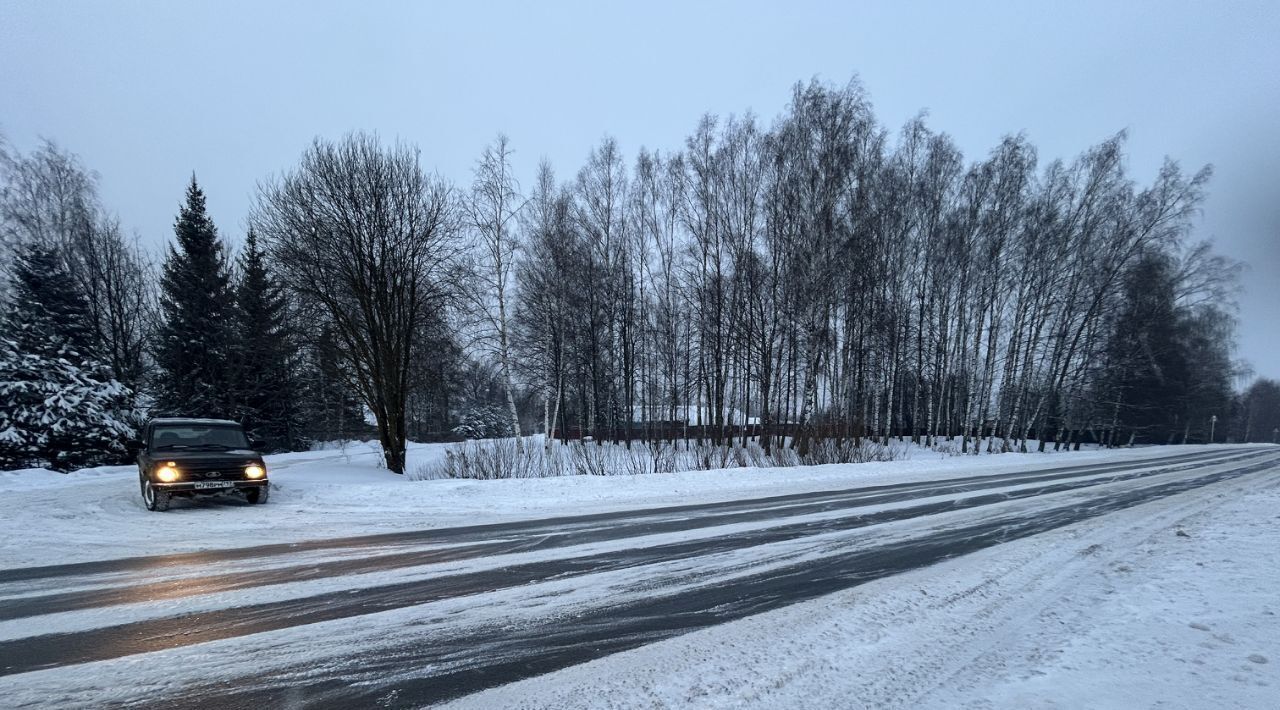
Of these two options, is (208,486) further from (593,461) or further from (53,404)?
(53,404)

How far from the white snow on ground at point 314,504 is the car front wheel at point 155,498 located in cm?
17

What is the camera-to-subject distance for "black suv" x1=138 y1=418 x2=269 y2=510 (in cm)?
980

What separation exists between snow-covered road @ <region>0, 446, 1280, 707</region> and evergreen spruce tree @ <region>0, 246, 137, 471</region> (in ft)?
54.1

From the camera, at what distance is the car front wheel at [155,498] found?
9.76 meters

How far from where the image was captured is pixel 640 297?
34.3 metres

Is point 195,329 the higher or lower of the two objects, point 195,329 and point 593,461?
the higher

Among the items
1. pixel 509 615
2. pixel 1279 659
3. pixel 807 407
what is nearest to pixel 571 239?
pixel 807 407

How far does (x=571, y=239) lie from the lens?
29.7 meters

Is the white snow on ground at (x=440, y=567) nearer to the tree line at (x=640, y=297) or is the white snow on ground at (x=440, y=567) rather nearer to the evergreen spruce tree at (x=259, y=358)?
the tree line at (x=640, y=297)

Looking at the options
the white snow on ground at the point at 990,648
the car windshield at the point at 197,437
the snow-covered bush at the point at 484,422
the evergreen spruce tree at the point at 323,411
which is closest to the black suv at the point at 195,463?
the car windshield at the point at 197,437

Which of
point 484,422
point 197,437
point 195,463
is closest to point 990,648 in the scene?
point 195,463

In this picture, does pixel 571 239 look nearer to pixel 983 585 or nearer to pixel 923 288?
pixel 923 288

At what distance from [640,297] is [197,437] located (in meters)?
25.2

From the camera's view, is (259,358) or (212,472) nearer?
(212,472)
